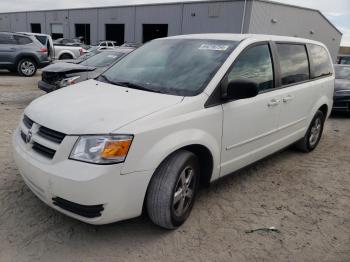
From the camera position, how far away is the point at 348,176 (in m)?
4.68

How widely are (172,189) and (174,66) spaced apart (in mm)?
1332

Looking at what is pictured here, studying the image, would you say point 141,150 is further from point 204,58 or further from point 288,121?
point 288,121

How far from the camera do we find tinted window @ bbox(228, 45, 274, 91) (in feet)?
11.6

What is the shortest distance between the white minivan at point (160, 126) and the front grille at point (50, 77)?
3.60 m

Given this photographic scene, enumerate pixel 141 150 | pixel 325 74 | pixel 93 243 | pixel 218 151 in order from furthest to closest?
pixel 325 74
pixel 218 151
pixel 93 243
pixel 141 150

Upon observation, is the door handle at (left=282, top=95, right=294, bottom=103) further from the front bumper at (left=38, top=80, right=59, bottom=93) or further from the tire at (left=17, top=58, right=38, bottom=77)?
the tire at (left=17, top=58, right=38, bottom=77)

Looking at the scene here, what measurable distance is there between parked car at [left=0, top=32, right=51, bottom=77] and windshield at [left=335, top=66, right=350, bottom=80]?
1029cm

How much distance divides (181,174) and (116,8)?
4005 centimetres

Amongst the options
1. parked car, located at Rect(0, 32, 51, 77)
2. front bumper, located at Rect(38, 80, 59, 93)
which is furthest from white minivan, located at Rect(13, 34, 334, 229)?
parked car, located at Rect(0, 32, 51, 77)

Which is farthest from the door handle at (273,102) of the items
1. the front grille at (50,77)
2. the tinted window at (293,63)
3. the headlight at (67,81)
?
the front grille at (50,77)

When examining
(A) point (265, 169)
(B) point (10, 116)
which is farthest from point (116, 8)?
(A) point (265, 169)

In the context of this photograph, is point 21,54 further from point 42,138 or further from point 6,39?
point 42,138

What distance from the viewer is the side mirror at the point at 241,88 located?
3.13 meters

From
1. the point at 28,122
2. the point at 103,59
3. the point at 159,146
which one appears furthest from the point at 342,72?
the point at 28,122
